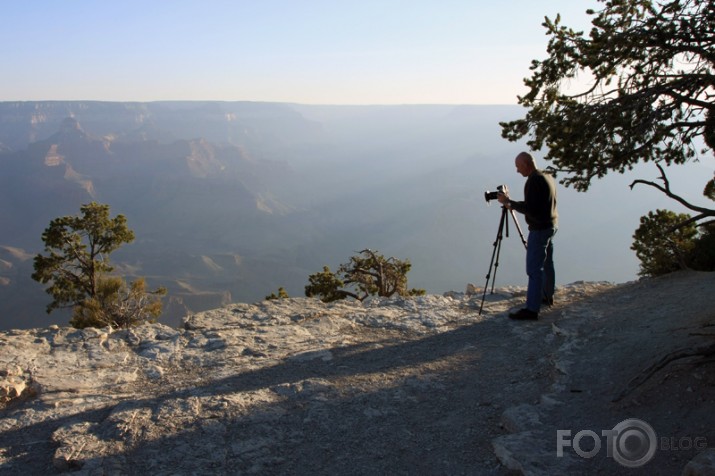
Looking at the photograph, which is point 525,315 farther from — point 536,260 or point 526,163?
point 526,163

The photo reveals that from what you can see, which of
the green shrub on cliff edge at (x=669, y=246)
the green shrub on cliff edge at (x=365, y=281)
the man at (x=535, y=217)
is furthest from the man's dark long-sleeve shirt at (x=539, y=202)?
the green shrub on cliff edge at (x=365, y=281)

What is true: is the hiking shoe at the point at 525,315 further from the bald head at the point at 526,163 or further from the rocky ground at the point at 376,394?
the bald head at the point at 526,163

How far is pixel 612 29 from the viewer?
579cm

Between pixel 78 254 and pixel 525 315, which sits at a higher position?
pixel 525 315

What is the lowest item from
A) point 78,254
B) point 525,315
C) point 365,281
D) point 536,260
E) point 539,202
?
point 365,281

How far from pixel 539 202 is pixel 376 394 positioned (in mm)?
4239

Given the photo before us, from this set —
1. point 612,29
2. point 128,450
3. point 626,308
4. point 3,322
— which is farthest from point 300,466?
point 3,322

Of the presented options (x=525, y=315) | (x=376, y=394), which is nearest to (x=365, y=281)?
(x=525, y=315)

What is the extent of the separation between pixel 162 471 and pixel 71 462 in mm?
924

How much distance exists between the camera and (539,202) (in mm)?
8305

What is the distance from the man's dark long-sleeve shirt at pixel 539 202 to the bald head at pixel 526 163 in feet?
0.46

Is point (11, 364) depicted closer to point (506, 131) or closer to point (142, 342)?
point (142, 342)

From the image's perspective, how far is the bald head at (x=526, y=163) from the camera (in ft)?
27.4

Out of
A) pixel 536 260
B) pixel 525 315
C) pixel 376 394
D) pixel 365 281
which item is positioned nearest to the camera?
pixel 376 394
